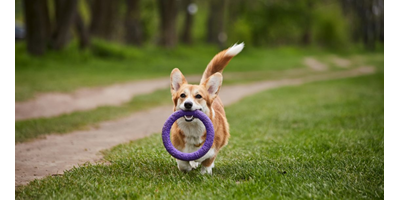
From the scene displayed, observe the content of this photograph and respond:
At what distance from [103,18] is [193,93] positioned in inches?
751

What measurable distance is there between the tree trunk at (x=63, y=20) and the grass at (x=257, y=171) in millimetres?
12299

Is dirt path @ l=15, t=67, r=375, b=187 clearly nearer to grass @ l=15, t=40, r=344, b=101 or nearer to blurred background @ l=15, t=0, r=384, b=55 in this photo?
grass @ l=15, t=40, r=344, b=101

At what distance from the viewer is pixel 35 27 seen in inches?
651

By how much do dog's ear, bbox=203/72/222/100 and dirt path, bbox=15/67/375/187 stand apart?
1884mm

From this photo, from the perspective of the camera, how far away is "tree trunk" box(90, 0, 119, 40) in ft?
70.1

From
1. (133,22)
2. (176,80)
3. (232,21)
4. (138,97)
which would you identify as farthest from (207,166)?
(232,21)

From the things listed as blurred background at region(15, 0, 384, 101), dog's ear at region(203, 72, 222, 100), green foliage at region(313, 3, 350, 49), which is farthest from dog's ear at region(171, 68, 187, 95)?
green foliage at region(313, 3, 350, 49)

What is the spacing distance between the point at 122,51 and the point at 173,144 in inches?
676

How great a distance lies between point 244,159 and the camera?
5.09 m

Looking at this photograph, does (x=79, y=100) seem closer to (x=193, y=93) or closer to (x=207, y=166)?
(x=207, y=166)

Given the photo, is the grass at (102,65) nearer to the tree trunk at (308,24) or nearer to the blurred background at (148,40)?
the blurred background at (148,40)

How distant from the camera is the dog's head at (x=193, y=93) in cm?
405
